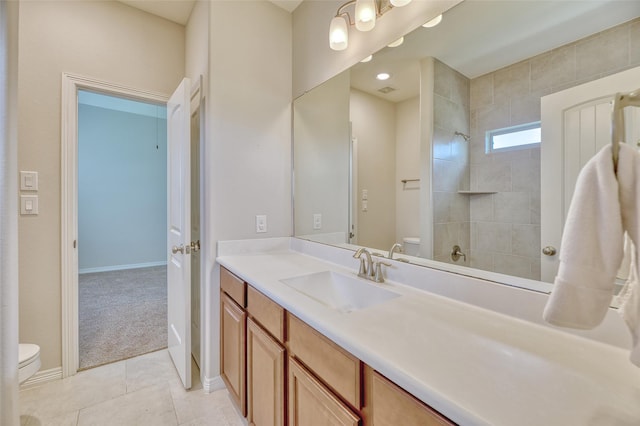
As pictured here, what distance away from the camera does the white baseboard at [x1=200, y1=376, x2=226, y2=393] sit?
1.80 m

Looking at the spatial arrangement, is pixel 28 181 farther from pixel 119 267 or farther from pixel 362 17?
pixel 119 267

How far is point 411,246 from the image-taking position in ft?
4.32

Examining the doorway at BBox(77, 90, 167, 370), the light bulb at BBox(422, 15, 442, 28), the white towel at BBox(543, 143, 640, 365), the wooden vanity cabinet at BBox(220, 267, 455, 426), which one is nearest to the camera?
the white towel at BBox(543, 143, 640, 365)

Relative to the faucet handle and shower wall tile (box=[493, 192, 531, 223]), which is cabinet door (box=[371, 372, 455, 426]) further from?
shower wall tile (box=[493, 192, 531, 223])

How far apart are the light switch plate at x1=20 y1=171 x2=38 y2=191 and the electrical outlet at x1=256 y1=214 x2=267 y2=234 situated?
1.44 metres

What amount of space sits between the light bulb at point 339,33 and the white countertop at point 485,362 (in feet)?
4.62

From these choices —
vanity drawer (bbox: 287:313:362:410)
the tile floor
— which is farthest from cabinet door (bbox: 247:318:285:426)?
the tile floor

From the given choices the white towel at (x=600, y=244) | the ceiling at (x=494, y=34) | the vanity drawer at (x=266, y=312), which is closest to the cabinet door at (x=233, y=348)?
the vanity drawer at (x=266, y=312)

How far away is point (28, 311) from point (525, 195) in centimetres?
282

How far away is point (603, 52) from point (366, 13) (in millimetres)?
987

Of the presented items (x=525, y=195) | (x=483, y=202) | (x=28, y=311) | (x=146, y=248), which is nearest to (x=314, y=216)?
(x=483, y=202)

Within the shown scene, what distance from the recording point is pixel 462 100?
3.66 ft

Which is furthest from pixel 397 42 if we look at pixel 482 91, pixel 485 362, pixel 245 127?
pixel 485 362

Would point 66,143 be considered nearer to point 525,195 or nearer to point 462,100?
point 462,100
